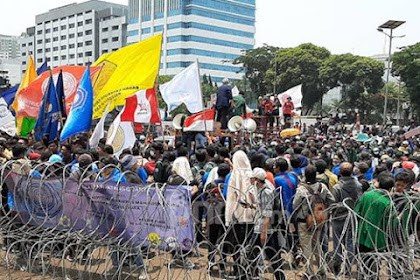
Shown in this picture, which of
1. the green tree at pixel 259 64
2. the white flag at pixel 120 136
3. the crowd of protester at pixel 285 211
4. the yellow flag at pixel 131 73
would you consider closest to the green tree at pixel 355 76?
the green tree at pixel 259 64

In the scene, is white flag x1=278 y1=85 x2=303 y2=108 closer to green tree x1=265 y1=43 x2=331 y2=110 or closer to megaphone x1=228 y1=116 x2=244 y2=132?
megaphone x1=228 y1=116 x2=244 y2=132

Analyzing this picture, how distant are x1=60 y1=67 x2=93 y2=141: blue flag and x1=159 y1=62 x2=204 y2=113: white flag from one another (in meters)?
1.88

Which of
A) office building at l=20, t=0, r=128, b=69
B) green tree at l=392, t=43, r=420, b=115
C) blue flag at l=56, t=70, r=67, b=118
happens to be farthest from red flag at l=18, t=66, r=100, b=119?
office building at l=20, t=0, r=128, b=69

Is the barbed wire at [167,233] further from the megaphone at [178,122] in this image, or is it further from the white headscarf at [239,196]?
the megaphone at [178,122]

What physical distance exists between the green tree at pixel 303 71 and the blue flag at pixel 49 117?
45175 mm

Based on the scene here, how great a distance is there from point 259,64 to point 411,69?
21.9 metres

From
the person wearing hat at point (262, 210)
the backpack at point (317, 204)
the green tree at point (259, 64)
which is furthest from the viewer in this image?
the green tree at point (259, 64)

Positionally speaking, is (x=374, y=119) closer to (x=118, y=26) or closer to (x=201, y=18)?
(x=201, y=18)

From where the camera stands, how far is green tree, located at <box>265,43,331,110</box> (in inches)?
2176

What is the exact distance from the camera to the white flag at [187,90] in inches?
429

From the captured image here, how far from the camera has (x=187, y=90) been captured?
36.4ft

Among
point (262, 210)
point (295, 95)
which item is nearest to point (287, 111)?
point (295, 95)

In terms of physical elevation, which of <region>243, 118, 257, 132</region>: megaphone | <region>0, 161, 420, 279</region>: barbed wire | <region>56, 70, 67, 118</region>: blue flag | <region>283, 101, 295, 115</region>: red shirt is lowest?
<region>0, 161, 420, 279</region>: barbed wire

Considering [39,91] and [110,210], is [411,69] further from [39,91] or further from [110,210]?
[110,210]
